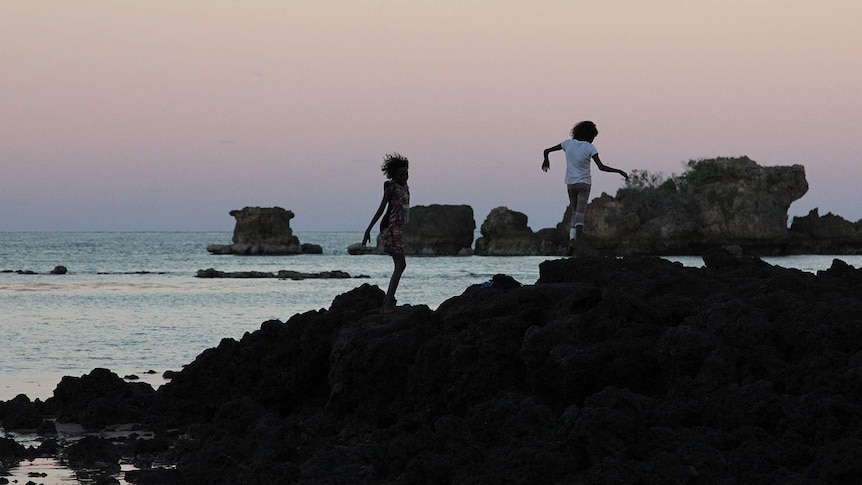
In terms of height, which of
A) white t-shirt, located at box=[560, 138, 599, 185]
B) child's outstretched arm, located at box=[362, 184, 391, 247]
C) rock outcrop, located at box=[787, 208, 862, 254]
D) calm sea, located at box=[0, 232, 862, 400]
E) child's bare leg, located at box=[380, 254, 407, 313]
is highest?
rock outcrop, located at box=[787, 208, 862, 254]

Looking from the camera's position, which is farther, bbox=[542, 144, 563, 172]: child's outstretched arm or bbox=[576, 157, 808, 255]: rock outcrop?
bbox=[576, 157, 808, 255]: rock outcrop

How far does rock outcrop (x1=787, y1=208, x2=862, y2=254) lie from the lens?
102812mm

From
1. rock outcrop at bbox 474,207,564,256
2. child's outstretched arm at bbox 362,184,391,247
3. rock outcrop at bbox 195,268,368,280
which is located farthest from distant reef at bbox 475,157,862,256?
child's outstretched arm at bbox 362,184,391,247

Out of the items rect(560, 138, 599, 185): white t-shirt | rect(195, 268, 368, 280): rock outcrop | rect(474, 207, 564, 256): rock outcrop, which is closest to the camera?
rect(560, 138, 599, 185): white t-shirt

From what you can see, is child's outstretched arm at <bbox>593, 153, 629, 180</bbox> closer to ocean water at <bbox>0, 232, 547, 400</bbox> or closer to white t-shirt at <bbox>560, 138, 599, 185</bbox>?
white t-shirt at <bbox>560, 138, 599, 185</bbox>

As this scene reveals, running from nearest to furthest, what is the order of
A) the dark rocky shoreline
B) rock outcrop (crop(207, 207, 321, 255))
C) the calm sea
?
the dark rocky shoreline
the calm sea
rock outcrop (crop(207, 207, 321, 255))

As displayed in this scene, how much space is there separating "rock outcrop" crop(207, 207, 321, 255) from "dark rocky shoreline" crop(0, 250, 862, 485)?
109857mm

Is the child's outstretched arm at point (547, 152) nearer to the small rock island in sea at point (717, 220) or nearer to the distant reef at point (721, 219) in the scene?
the small rock island in sea at point (717, 220)

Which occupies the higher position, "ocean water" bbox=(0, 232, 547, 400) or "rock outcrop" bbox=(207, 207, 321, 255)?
"rock outcrop" bbox=(207, 207, 321, 255)

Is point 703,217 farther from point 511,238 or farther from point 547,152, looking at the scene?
point 547,152

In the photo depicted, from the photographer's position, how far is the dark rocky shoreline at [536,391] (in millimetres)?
8820

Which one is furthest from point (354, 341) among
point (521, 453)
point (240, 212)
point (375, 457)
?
point (240, 212)

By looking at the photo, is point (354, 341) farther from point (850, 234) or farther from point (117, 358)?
point (850, 234)

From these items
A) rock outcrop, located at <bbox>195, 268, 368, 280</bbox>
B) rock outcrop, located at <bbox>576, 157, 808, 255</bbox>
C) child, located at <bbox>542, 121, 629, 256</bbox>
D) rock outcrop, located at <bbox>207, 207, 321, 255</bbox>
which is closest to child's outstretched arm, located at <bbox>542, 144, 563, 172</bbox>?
child, located at <bbox>542, 121, 629, 256</bbox>
